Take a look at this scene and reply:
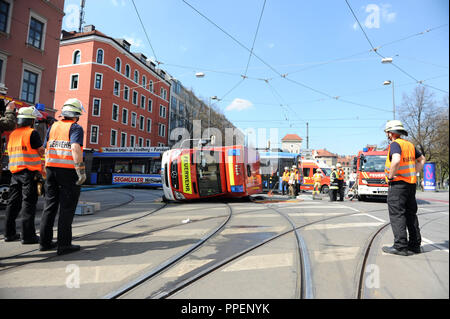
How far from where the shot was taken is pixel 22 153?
4.03 metres

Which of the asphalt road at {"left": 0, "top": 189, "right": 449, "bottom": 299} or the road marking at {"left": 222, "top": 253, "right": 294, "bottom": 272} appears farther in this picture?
the road marking at {"left": 222, "top": 253, "right": 294, "bottom": 272}

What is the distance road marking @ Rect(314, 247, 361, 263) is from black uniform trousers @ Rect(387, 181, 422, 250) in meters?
0.56

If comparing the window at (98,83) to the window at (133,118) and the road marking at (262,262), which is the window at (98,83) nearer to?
the window at (133,118)

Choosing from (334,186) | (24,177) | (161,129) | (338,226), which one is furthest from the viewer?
(161,129)

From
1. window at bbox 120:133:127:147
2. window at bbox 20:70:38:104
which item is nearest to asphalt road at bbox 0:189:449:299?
window at bbox 20:70:38:104

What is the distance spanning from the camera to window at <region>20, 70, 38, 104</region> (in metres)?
15.4

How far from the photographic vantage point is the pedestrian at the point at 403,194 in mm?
3471

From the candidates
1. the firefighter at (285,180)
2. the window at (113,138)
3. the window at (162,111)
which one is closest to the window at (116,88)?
the window at (113,138)

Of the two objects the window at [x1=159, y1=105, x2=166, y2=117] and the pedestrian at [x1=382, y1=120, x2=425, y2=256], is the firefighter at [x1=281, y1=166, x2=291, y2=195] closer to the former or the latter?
the pedestrian at [x1=382, y1=120, x2=425, y2=256]

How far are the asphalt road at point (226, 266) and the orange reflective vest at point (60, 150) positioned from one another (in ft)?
3.94

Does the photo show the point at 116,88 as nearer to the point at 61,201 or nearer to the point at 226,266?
the point at 61,201

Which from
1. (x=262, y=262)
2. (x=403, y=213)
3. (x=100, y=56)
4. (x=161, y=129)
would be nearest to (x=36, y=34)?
(x=100, y=56)

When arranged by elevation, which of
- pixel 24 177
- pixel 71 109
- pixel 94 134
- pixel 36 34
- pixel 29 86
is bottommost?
pixel 24 177

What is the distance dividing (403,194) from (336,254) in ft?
3.99
